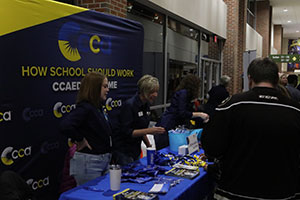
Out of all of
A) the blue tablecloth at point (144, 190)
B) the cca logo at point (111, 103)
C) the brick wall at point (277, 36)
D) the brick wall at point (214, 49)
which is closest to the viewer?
the blue tablecloth at point (144, 190)

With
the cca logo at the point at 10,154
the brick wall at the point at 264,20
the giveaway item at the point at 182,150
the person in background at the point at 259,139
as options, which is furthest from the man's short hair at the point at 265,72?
the brick wall at the point at 264,20

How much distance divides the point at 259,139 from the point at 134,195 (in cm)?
82

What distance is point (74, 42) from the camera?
9.52 feet

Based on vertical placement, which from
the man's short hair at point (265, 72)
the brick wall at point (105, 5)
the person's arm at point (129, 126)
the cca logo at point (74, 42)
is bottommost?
the person's arm at point (129, 126)

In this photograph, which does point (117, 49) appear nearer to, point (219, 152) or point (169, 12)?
point (219, 152)

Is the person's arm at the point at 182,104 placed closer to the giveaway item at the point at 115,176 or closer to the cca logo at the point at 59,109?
the cca logo at the point at 59,109

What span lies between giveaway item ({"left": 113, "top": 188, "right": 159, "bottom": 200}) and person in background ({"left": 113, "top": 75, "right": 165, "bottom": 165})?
2.66ft

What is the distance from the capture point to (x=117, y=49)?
352cm

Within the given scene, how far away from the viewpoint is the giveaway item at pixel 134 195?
1.85 metres

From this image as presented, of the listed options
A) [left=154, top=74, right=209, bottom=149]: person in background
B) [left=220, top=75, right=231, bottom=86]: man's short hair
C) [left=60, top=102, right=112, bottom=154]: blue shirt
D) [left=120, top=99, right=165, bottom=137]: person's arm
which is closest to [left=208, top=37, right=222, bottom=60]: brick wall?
[left=220, top=75, right=231, bottom=86]: man's short hair

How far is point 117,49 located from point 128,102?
100cm

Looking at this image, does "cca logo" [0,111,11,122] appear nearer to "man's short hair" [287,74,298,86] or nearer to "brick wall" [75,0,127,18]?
"brick wall" [75,0,127,18]

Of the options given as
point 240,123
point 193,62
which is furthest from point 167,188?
point 193,62

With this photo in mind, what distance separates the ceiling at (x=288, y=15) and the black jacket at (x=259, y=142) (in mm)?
15758
